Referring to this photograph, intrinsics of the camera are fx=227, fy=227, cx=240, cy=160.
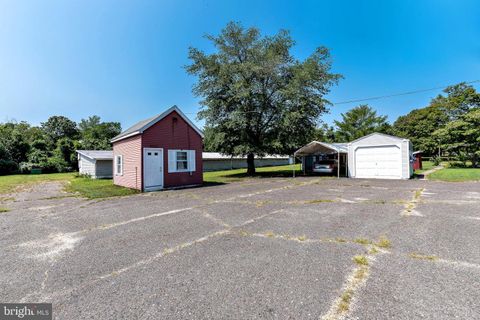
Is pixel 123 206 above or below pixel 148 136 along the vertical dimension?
below

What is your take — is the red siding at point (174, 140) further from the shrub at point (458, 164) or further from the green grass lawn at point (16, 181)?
the shrub at point (458, 164)

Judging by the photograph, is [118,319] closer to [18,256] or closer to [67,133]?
[18,256]

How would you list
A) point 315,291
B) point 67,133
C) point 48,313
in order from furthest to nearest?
point 67,133 < point 315,291 < point 48,313

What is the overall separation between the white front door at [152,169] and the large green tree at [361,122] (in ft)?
138

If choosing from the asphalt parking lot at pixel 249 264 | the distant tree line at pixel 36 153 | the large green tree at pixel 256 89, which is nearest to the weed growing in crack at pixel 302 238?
the asphalt parking lot at pixel 249 264

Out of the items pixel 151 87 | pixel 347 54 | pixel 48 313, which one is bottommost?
pixel 48 313

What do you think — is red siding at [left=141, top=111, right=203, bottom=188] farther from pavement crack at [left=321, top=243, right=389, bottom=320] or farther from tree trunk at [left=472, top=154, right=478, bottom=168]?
tree trunk at [left=472, top=154, right=478, bottom=168]

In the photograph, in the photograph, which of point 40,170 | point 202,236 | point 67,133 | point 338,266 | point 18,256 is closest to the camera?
point 338,266

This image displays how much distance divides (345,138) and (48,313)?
51.0 m

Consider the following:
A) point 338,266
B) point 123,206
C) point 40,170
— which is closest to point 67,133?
point 40,170

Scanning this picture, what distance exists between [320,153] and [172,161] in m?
13.8

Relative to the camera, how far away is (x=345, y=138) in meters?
47.1

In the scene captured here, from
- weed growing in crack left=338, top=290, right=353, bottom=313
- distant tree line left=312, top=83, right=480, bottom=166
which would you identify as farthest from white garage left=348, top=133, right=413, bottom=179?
weed growing in crack left=338, top=290, right=353, bottom=313

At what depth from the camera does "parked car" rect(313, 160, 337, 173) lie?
19984mm
